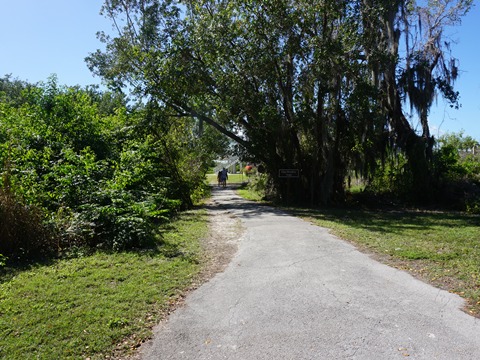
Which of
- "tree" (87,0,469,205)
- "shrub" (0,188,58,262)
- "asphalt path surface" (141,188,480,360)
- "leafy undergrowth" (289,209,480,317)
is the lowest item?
"asphalt path surface" (141,188,480,360)

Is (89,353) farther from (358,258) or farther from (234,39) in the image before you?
(234,39)

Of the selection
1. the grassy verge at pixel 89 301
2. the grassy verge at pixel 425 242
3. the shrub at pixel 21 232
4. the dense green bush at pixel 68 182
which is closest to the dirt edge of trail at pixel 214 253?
Answer: the grassy verge at pixel 89 301

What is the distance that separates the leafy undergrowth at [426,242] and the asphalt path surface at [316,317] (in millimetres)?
471

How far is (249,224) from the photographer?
12.4 m

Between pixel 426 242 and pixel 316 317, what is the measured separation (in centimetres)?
570

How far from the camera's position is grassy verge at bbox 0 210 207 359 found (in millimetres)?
4012

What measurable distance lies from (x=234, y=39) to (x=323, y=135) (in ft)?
18.5

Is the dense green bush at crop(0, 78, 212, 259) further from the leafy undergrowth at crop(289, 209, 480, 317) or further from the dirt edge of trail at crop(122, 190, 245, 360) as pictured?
the leafy undergrowth at crop(289, 209, 480, 317)

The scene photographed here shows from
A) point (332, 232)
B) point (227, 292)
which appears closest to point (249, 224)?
point (332, 232)

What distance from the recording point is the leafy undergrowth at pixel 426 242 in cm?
620

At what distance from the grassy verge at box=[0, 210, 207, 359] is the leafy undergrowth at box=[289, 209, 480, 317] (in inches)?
152

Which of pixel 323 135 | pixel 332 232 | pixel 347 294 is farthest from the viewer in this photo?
pixel 323 135

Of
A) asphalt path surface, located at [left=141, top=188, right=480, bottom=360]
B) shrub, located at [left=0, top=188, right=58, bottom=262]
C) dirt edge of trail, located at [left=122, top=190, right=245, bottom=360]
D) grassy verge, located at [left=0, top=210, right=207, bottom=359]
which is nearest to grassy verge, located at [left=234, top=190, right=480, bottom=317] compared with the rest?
asphalt path surface, located at [left=141, top=188, right=480, bottom=360]

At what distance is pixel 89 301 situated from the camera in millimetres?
5172
